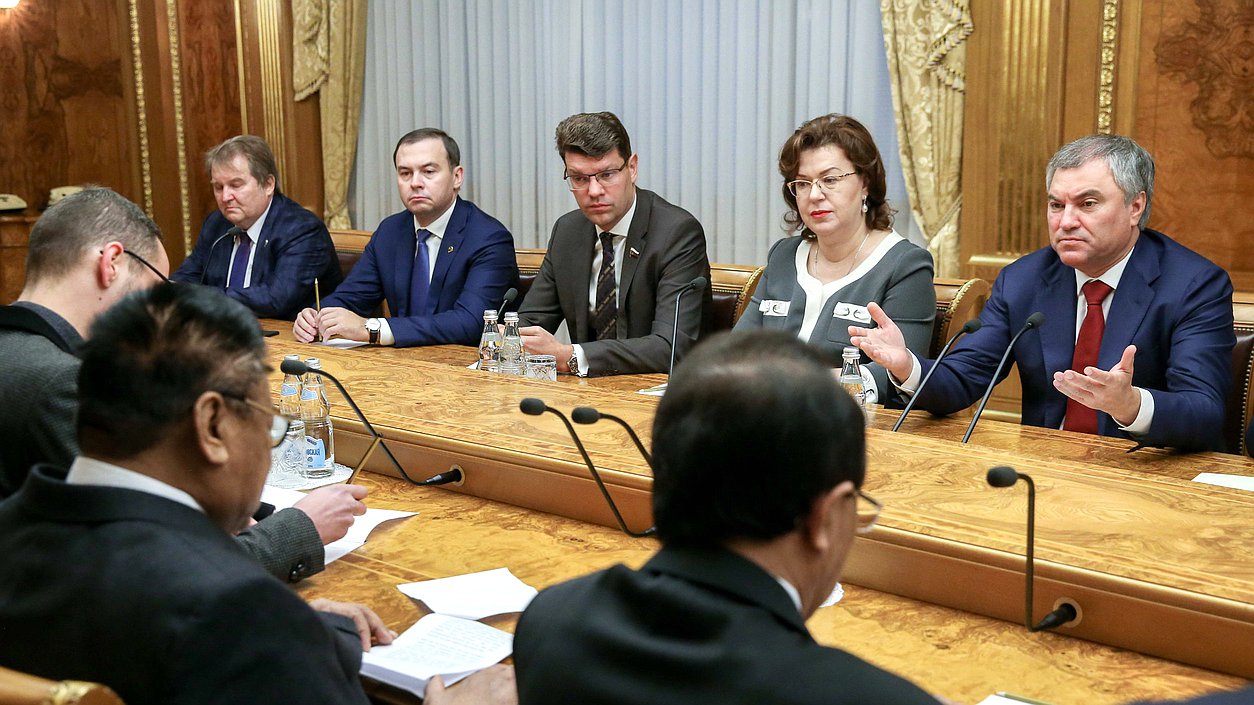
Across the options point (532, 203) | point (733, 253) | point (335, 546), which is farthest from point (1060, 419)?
point (532, 203)

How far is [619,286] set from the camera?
3.80 m

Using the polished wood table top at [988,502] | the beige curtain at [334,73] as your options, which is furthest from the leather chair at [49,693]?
the beige curtain at [334,73]

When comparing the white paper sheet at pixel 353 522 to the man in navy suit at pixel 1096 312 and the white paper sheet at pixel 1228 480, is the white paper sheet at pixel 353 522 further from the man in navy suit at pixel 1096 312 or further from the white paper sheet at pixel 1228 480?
the white paper sheet at pixel 1228 480

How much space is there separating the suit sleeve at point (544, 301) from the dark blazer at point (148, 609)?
2.76 m

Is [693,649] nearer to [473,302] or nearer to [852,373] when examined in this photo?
[852,373]

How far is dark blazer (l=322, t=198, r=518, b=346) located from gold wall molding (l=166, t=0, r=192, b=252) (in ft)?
9.74

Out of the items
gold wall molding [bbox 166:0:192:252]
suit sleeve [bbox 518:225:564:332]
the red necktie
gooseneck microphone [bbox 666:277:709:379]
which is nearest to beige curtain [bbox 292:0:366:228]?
gold wall molding [bbox 166:0:192:252]

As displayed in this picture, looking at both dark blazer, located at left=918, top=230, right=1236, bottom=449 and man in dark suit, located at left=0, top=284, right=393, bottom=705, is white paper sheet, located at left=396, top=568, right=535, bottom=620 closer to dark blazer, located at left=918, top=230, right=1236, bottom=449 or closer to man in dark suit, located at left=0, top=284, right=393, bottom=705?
man in dark suit, located at left=0, top=284, right=393, bottom=705

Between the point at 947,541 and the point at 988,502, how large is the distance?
0.72 feet

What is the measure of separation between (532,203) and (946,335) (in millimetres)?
3159

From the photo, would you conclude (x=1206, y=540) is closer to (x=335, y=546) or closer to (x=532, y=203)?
(x=335, y=546)

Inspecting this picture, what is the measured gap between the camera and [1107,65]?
14.0ft

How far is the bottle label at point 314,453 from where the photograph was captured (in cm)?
237

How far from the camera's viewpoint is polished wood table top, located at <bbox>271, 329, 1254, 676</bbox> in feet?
4.78
